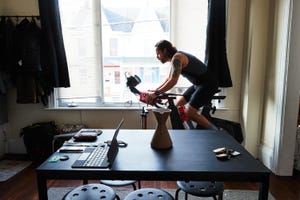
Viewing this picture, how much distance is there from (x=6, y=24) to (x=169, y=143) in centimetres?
267

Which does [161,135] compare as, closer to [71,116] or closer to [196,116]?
[196,116]

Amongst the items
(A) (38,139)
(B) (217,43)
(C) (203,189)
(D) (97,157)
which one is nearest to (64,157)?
(D) (97,157)

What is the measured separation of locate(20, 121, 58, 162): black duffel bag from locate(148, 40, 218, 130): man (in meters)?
1.36

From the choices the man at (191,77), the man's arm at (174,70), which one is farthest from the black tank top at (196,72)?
the man's arm at (174,70)

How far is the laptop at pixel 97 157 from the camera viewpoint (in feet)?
4.04

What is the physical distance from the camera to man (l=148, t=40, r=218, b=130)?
2693 millimetres

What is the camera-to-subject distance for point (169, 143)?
148 cm

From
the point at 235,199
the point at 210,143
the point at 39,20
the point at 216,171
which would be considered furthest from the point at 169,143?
the point at 39,20

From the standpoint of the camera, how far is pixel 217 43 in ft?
10.1

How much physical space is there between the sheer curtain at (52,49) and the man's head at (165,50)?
4.02 feet

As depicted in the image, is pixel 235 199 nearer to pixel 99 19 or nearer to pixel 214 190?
pixel 214 190

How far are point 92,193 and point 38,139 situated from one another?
191 centimetres

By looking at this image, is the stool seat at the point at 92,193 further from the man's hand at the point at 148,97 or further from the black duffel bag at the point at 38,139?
the black duffel bag at the point at 38,139

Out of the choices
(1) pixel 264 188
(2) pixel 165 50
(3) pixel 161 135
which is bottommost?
(1) pixel 264 188
